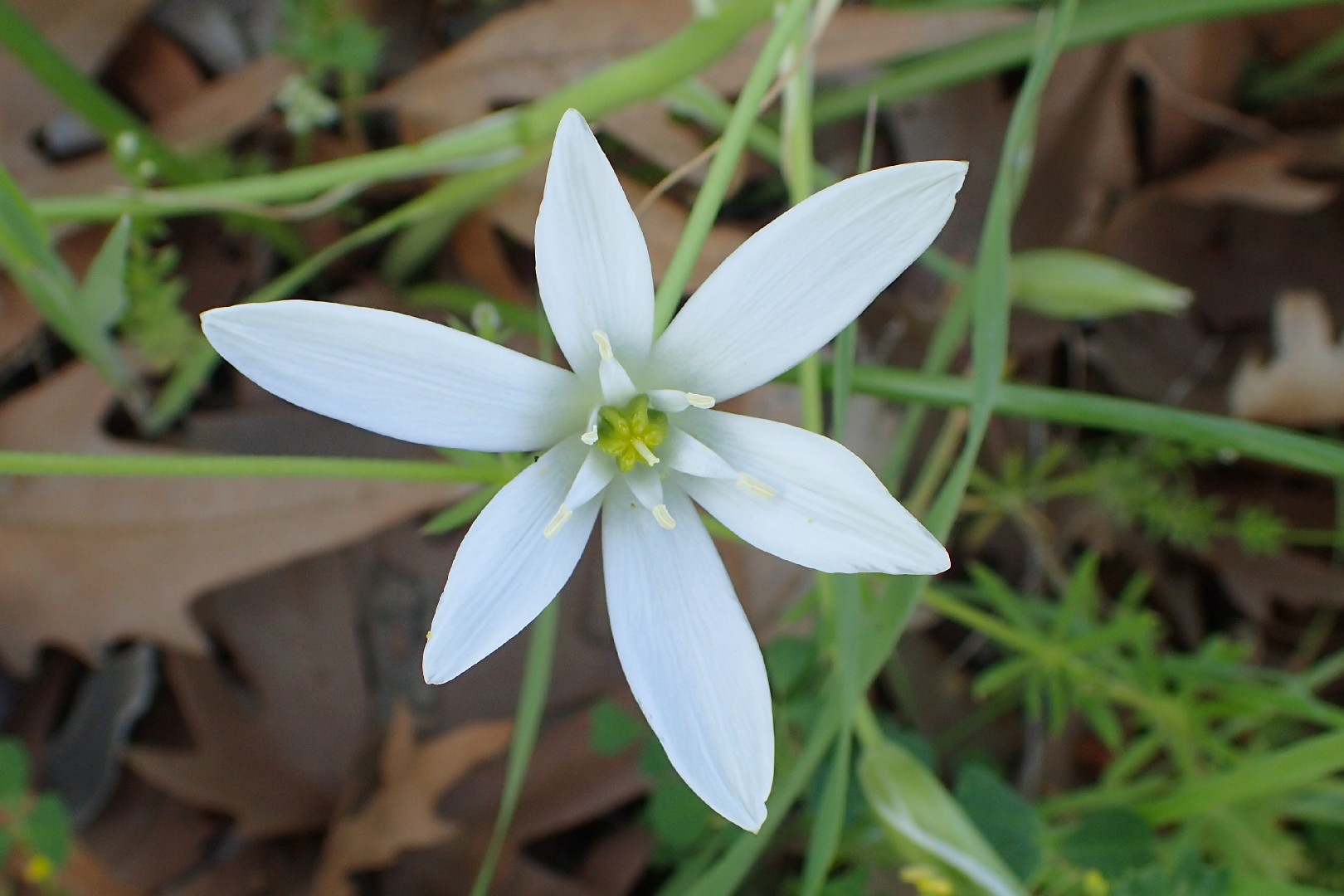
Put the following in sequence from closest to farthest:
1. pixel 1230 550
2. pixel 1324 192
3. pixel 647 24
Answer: pixel 647 24 → pixel 1324 192 → pixel 1230 550

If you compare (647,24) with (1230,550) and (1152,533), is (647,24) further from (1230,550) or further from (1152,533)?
(1230,550)

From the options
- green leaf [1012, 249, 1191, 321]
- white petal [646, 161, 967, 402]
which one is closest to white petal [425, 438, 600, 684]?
white petal [646, 161, 967, 402]

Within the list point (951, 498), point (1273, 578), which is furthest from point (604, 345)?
point (1273, 578)

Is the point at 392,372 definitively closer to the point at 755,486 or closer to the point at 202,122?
the point at 755,486

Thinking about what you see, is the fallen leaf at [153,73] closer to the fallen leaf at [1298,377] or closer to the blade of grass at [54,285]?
the blade of grass at [54,285]

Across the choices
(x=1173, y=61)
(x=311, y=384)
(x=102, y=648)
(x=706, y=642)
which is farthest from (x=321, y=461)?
(x=1173, y=61)
